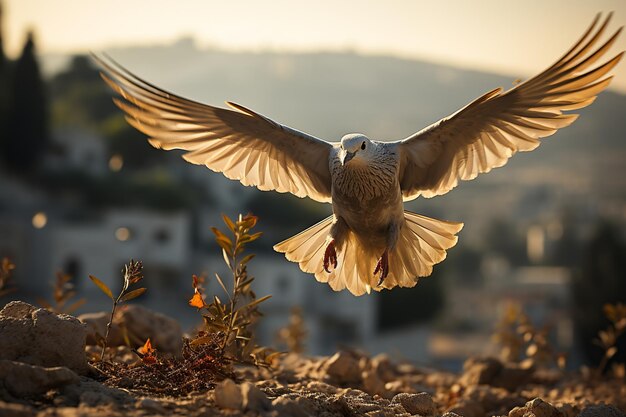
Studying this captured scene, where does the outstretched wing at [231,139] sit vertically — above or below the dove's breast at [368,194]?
above

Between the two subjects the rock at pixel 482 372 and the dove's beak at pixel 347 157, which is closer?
the dove's beak at pixel 347 157

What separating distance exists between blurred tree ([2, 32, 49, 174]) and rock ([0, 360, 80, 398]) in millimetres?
44807

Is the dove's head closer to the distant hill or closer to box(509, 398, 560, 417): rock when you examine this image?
box(509, 398, 560, 417): rock

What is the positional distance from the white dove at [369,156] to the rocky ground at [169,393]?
89 cm

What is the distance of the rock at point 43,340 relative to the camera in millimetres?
4938

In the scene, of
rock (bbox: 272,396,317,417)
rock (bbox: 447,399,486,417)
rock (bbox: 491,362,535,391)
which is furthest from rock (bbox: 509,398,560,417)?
rock (bbox: 491,362,535,391)

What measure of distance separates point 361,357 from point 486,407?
142 centimetres

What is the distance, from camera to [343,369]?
686 cm

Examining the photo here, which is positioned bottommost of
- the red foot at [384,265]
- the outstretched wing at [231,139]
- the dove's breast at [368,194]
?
the red foot at [384,265]

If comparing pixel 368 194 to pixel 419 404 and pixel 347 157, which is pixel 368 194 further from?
pixel 419 404

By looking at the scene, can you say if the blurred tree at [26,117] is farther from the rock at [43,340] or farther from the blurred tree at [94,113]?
the rock at [43,340]

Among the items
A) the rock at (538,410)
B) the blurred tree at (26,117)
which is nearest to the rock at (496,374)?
the rock at (538,410)

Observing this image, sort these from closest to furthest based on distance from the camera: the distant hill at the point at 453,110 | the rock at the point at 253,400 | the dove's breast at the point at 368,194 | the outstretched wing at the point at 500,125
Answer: the rock at the point at 253,400 → the outstretched wing at the point at 500,125 → the dove's breast at the point at 368,194 → the distant hill at the point at 453,110

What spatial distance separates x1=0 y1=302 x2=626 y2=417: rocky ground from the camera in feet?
14.6
